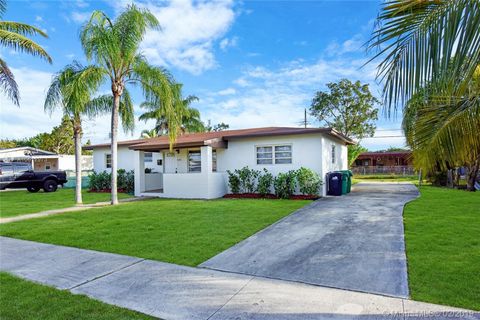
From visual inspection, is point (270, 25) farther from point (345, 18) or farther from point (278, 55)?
point (345, 18)

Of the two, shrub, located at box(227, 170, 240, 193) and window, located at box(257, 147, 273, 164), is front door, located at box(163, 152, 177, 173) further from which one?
window, located at box(257, 147, 273, 164)

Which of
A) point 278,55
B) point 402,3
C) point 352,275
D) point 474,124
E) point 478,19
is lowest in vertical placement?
point 352,275

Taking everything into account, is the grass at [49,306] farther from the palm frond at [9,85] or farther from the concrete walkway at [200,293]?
the palm frond at [9,85]

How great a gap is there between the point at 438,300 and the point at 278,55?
14.7m

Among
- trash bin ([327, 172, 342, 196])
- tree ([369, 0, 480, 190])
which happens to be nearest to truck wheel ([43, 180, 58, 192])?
trash bin ([327, 172, 342, 196])

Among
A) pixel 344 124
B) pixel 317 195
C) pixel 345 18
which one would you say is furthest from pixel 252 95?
pixel 345 18

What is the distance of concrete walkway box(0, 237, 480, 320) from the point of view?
327 cm

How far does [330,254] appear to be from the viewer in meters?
5.34

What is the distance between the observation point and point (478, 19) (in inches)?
88.4

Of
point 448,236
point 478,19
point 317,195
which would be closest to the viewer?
point 478,19

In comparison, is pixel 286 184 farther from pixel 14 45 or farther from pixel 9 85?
pixel 14 45

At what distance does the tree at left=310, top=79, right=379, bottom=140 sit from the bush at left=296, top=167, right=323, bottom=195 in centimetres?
2062

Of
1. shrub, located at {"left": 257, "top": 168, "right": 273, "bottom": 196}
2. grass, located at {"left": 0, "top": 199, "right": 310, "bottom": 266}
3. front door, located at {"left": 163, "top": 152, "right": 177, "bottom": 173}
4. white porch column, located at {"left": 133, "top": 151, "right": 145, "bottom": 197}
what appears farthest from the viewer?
front door, located at {"left": 163, "top": 152, "right": 177, "bottom": 173}

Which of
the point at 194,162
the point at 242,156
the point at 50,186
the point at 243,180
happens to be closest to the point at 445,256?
the point at 243,180
